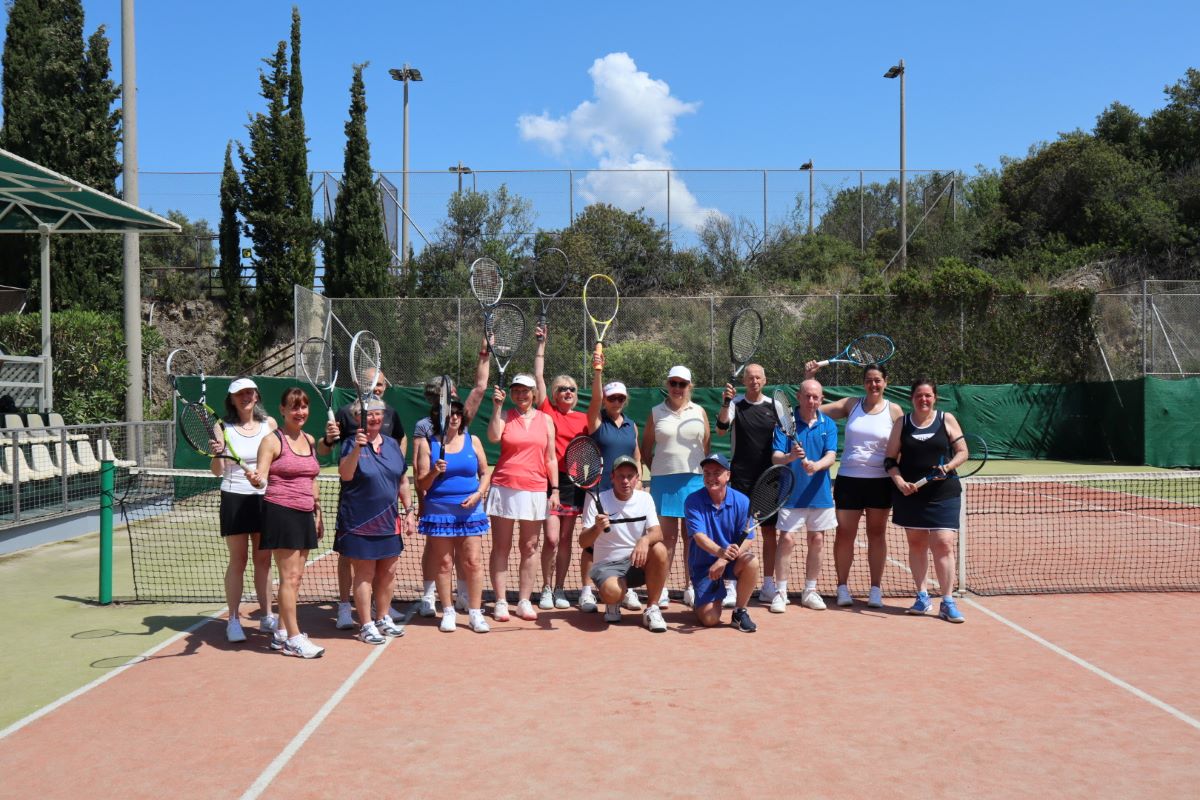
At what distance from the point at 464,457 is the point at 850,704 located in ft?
9.48

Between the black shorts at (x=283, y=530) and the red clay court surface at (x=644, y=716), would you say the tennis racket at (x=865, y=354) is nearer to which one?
the red clay court surface at (x=644, y=716)

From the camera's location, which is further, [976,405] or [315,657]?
[976,405]

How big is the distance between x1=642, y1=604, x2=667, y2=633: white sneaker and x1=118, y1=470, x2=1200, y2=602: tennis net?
145cm

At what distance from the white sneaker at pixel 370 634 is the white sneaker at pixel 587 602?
5.08 feet

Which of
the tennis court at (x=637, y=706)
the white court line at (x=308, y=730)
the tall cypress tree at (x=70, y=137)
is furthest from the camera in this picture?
the tall cypress tree at (x=70, y=137)

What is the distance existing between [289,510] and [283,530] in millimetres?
126

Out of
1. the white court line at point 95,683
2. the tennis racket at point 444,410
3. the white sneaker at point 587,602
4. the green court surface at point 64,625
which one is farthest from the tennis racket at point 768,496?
the green court surface at point 64,625

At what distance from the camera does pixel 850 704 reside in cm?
511

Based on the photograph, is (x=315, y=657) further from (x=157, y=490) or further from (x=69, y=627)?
(x=157, y=490)

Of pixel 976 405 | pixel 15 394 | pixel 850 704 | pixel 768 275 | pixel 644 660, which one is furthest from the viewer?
pixel 768 275

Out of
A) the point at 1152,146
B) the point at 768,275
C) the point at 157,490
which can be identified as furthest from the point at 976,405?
the point at 1152,146

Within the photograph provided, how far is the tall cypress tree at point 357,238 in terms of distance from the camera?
88.5 feet

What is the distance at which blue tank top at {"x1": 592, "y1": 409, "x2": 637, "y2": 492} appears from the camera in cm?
696

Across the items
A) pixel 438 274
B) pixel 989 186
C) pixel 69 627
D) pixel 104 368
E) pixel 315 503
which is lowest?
pixel 69 627
